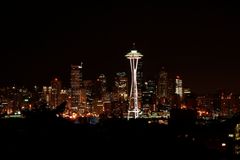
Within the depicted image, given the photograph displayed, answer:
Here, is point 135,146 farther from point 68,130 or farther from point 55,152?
point 55,152

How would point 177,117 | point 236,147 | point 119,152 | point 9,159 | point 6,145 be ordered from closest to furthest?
point 9,159
point 6,145
point 119,152
point 236,147
point 177,117

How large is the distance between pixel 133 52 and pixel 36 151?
5950 cm

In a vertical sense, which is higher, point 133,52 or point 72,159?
point 133,52

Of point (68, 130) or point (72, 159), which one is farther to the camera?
point (68, 130)

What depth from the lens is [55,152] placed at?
9.55 meters

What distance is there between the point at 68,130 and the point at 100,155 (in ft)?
2.72

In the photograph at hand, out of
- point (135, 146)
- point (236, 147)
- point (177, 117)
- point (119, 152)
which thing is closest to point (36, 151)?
point (119, 152)

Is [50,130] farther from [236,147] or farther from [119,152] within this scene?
[236,147]

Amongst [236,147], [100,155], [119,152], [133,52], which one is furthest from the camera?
[133,52]

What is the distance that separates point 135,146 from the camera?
43.1 ft

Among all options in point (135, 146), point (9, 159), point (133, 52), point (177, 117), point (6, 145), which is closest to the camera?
point (9, 159)

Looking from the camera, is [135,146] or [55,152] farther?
[135,146]

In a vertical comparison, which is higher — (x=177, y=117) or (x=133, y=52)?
(x=133, y=52)

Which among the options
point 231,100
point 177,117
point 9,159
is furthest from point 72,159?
point 231,100
